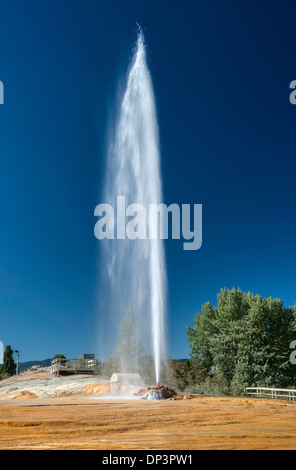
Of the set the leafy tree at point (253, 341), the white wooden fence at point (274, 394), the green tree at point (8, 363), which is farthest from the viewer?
the green tree at point (8, 363)

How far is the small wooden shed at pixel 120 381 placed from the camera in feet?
69.1

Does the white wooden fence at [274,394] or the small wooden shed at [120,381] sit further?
the small wooden shed at [120,381]

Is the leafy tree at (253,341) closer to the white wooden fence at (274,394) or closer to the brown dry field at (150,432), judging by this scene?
the white wooden fence at (274,394)

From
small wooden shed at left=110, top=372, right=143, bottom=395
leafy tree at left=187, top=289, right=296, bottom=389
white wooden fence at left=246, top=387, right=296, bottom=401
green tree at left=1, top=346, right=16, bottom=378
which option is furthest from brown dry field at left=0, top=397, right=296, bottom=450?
green tree at left=1, top=346, right=16, bottom=378

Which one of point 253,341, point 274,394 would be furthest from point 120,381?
point 253,341

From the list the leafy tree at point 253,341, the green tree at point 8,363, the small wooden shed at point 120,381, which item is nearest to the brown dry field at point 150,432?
the small wooden shed at point 120,381

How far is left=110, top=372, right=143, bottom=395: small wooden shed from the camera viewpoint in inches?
A: 829

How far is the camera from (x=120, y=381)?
2178 centimetres

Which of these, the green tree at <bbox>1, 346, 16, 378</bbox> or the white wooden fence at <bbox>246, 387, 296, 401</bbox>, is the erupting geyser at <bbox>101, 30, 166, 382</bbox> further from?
the green tree at <bbox>1, 346, 16, 378</bbox>

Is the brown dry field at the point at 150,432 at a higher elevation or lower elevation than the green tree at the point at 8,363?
higher

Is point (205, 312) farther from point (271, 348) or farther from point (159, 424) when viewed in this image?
point (159, 424)

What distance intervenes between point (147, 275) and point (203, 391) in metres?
10.6
